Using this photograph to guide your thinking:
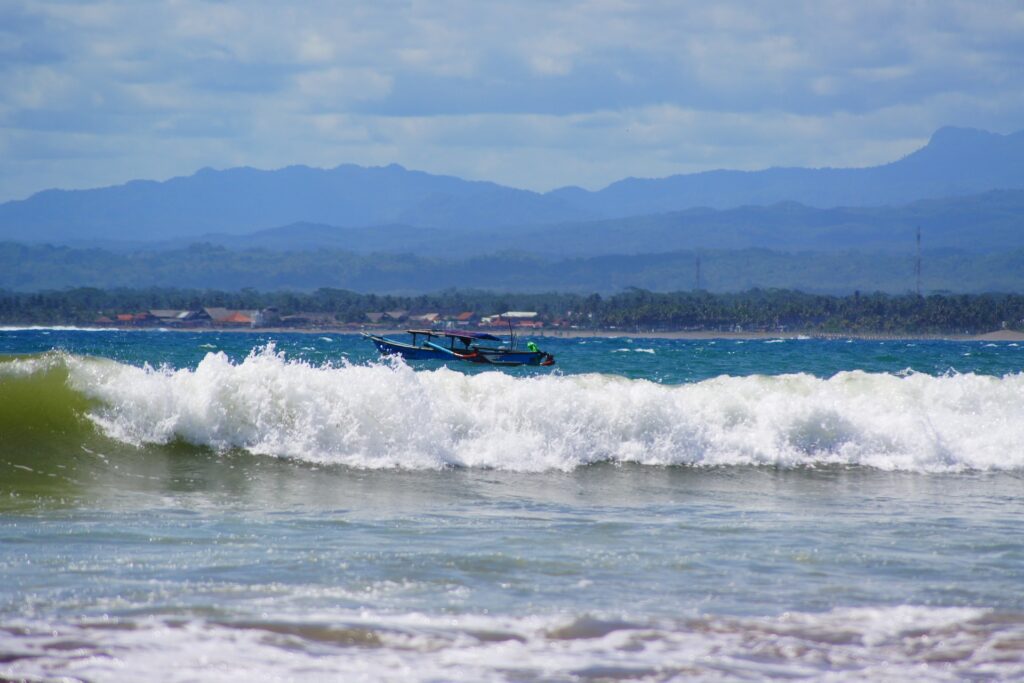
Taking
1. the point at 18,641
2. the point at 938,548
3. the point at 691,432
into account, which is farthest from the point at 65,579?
the point at 691,432

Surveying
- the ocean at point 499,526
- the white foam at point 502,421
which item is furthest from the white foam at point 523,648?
the white foam at point 502,421

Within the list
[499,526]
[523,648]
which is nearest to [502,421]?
[499,526]

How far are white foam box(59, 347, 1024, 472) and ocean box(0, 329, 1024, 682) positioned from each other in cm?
5

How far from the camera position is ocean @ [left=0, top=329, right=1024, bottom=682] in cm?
964

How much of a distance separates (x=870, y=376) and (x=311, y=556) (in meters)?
17.9

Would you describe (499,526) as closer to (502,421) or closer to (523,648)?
(523,648)

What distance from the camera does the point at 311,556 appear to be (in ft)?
40.5

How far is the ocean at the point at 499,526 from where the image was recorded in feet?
31.6

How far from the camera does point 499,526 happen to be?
565 inches

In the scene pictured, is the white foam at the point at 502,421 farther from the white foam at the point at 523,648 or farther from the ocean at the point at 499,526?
the white foam at the point at 523,648

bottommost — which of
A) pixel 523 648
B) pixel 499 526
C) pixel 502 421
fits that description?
pixel 523 648

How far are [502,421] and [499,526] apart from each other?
7.03 m

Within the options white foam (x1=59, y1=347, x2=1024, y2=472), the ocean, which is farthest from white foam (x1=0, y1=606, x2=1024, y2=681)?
white foam (x1=59, y1=347, x2=1024, y2=472)

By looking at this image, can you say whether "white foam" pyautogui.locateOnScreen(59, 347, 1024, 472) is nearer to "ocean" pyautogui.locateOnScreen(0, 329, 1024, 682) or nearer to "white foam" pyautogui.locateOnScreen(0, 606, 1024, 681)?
"ocean" pyautogui.locateOnScreen(0, 329, 1024, 682)
